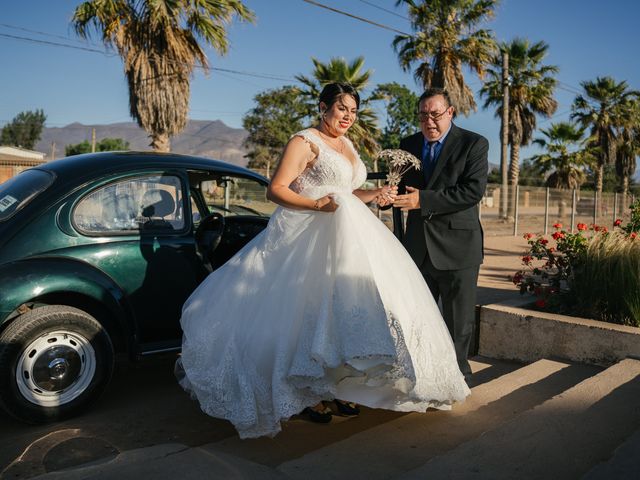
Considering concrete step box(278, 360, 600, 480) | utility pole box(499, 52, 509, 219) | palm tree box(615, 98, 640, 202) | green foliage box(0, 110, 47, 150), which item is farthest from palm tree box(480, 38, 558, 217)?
green foliage box(0, 110, 47, 150)

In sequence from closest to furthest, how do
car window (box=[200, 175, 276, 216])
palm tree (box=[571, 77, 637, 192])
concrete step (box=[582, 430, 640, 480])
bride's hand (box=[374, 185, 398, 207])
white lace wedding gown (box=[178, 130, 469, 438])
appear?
1. concrete step (box=[582, 430, 640, 480])
2. white lace wedding gown (box=[178, 130, 469, 438])
3. bride's hand (box=[374, 185, 398, 207])
4. car window (box=[200, 175, 276, 216])
5. palm tree (box=[571, 77, 637, 192])

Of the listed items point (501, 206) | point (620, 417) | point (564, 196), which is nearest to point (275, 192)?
point (620, 417)

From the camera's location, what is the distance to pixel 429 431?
3.31 meters

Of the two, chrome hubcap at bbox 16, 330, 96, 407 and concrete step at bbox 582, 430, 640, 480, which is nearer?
concrete step at bbox 582, 430, 640, 480

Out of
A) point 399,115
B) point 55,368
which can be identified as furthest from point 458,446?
point 399,115

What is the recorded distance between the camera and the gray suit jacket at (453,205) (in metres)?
3.81

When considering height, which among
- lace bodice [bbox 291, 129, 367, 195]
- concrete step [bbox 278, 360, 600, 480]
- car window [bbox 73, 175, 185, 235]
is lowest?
concrete step [bbox 278, 360, 600, 480]

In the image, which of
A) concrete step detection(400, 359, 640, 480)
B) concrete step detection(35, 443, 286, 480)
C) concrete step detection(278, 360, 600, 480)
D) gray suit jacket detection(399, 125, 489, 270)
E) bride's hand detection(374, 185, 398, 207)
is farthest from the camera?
gray suit jacket detection(399, 125, 489, 270)

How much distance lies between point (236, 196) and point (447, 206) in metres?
2.44

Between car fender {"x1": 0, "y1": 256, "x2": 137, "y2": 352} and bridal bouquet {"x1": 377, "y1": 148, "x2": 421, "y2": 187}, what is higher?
bridal bouquet {"x1": 377, "y1": 148, "x2": 421, "y2": 187}

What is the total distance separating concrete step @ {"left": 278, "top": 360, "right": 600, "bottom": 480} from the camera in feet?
9.04

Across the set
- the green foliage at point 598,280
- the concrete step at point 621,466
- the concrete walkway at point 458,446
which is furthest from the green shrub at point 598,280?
the concrete step at point 621,466

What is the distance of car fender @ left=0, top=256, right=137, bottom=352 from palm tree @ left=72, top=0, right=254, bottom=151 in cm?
1420

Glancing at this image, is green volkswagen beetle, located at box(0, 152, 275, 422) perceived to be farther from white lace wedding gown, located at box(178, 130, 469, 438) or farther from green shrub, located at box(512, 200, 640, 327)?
green shrub, located at box(512, 200, 640, 327)
